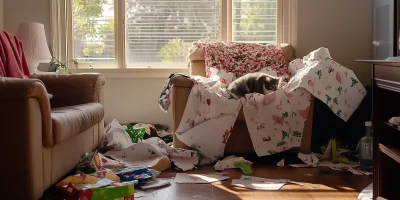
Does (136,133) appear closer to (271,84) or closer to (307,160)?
(271,84)

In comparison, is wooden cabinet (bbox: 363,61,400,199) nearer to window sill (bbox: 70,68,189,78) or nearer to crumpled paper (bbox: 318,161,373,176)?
crumpled paper (bbox: 318,161,373,176)

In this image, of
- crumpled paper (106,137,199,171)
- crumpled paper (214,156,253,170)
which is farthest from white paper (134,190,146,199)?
crumpled paper (214,156,253,170)

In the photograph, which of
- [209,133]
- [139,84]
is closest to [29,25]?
[139,84]

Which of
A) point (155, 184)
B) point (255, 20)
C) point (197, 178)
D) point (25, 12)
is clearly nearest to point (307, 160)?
point (197, 178)

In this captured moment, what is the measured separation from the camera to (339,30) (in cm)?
471

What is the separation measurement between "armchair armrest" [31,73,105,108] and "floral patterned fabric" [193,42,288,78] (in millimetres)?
1138

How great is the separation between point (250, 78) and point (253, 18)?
119 centimetres

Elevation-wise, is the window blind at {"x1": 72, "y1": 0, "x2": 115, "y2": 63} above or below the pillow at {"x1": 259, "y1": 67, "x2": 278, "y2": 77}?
above

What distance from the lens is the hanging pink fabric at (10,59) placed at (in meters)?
3.15

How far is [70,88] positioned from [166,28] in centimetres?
165

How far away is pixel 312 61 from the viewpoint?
396cm

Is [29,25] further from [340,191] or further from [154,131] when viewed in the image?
[340,191]

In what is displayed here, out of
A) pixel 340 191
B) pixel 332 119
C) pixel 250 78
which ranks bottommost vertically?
pixel 340 191

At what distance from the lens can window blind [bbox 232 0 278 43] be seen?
484cm
